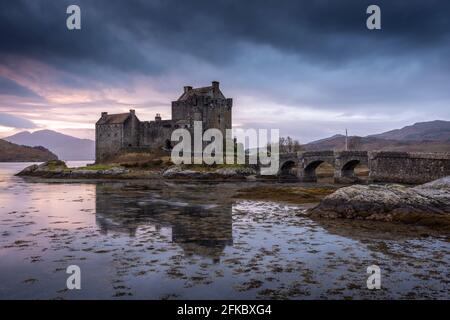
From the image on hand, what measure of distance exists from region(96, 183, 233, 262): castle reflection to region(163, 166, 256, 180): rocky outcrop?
27715 millimetres

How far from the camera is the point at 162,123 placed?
68.6m

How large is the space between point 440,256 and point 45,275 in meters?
10.5

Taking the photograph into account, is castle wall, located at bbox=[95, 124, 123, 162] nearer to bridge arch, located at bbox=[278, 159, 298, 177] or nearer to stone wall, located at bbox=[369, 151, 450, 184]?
bridge arch, located at bbox=[278, 159, 298, 177]

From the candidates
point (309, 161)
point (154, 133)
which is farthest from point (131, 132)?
point (309, 161)

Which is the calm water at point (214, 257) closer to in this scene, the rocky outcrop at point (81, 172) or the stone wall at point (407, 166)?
the stone wall at point (407, 166)

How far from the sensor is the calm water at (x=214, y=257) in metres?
8.47

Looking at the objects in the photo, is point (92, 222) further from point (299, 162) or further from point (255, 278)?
point (299, 162)

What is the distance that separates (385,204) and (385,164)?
34.3 m

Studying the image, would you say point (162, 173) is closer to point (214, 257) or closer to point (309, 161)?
point (309, 161)

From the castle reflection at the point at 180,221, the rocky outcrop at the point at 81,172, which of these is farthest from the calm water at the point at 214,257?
the rocky outcrop at the point at 81,172

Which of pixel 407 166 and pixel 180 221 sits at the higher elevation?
pixel 407 166

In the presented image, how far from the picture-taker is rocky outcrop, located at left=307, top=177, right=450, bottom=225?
56.0 ft

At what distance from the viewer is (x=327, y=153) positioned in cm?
5584
